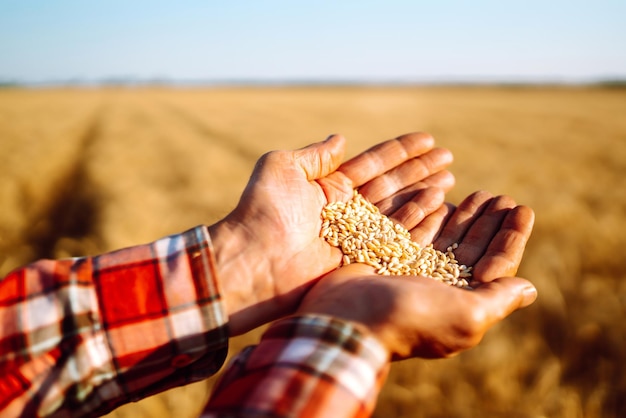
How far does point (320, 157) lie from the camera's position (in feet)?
8.91

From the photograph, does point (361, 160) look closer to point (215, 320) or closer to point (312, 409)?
point (215, 320)

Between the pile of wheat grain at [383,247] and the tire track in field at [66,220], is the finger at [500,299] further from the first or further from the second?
the tire track in field at [66,220]

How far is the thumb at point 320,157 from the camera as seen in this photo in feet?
8.63

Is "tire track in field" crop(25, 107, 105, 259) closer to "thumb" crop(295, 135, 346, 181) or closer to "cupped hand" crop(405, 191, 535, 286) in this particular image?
"thumb" crop(295, 135, 346, 181)

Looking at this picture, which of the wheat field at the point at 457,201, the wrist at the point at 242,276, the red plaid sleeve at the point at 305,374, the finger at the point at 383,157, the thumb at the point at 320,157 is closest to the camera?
the red plaid sleeve at the point at 305,374

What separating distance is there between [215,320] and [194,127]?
17.8 m

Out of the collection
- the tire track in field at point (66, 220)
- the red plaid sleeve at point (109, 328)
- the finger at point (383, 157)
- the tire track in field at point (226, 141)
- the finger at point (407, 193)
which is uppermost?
the finger at point (383, 157)

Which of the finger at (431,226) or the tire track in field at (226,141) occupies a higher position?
the finger at (431,226)

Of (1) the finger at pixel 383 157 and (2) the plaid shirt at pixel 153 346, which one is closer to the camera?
(2) the plaid shirt at pixel 153 346

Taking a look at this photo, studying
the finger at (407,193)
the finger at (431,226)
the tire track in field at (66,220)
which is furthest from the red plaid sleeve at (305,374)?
the tire track in field at (66,220)

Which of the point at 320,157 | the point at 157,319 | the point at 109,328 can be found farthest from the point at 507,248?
the point at 109,328

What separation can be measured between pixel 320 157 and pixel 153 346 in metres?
1.39

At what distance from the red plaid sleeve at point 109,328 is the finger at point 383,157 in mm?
1330

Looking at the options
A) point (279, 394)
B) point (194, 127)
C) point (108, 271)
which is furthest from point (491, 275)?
point (194, 127)
